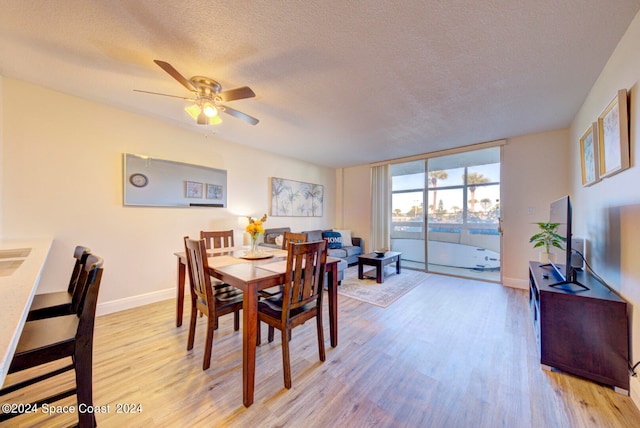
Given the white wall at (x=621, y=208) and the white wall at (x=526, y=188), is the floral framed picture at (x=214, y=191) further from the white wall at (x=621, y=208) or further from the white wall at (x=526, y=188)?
the white wall at (x=526, y=188)

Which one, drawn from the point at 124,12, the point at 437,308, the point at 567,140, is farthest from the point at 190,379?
the point at 567,140

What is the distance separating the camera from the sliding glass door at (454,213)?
4234mm

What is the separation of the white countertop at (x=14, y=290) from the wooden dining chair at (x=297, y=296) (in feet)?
3.70

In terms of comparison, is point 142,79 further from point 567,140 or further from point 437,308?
point 567,140

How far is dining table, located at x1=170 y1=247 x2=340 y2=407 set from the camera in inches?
57.9

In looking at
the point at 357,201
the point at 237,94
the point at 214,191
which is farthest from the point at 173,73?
the point at 357,201

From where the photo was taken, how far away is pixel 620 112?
1648 millimetres

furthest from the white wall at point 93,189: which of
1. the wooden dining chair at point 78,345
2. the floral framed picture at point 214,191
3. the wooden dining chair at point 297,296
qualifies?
the wooden dining chair at point 297,296

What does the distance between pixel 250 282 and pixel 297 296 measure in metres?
0.39

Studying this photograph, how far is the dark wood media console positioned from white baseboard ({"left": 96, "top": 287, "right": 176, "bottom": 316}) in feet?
13.2

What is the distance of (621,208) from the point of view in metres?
1.74

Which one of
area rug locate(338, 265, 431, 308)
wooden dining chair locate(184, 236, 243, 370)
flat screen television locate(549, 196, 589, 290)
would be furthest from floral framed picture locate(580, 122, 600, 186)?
wooden dining chair locate(184, 236, 243, 370)

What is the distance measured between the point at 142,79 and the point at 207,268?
1.90 m

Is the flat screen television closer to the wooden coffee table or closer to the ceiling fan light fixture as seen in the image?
the wooden coffee table
